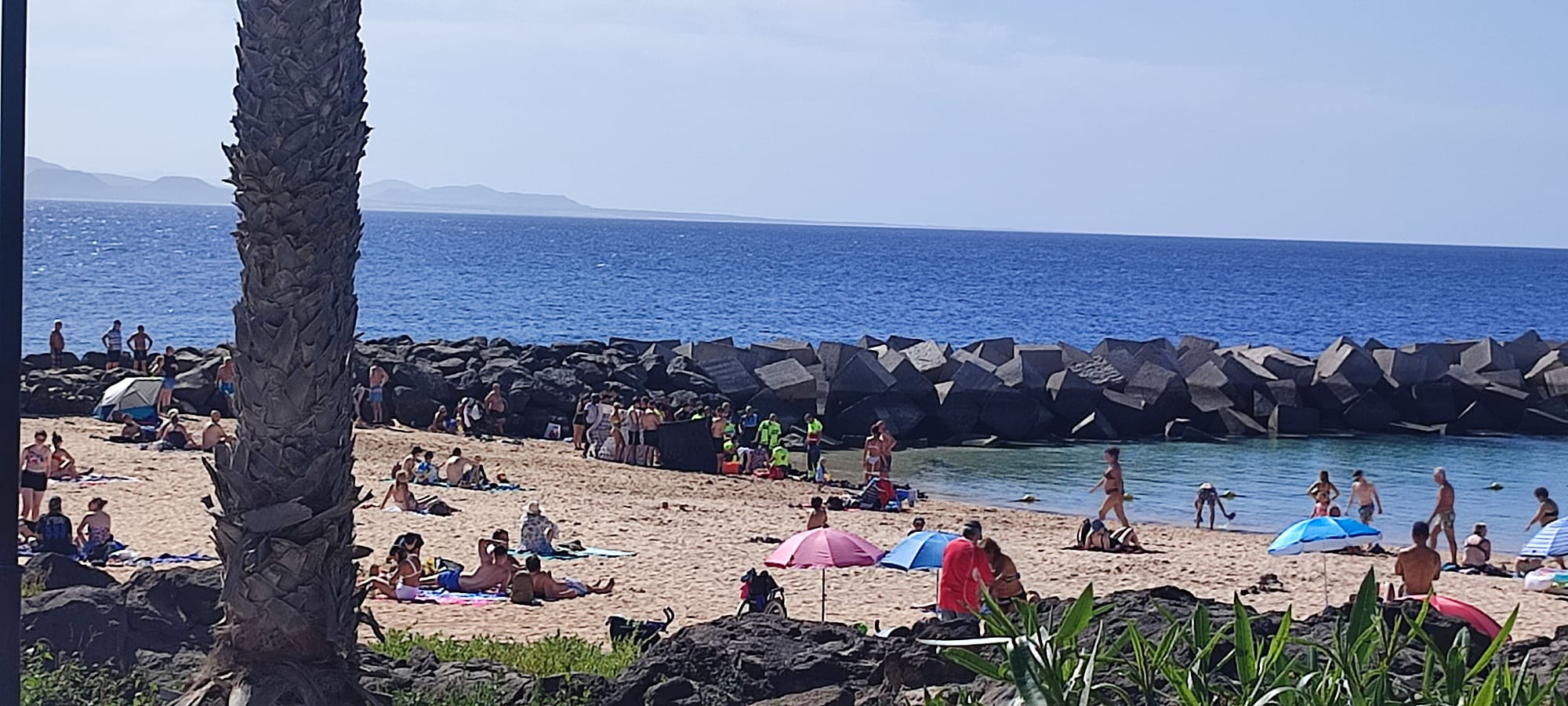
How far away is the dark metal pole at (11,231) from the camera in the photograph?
17.5 ft

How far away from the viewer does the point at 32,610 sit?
8398 millimetres

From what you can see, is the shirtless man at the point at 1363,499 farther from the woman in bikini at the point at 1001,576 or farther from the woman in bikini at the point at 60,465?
the woman in bikini at the point at 60,465

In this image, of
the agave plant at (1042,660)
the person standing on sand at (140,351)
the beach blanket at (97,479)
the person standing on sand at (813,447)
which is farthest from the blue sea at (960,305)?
the agave plant at (1042,660)

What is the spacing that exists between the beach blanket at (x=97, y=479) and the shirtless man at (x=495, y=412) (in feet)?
31.0

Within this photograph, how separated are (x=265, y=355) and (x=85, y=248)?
120 m

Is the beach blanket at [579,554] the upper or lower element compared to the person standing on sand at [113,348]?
lower

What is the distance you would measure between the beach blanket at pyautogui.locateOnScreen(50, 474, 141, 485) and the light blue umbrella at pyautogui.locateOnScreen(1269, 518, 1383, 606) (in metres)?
13.8

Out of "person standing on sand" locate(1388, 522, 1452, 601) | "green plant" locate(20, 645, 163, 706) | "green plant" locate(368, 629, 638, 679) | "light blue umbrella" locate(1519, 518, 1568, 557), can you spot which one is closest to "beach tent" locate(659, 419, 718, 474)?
"light blue umbrella" locate(1519, 518, 1568, 557)

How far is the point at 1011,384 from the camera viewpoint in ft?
114

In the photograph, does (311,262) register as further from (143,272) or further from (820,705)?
(143,272)

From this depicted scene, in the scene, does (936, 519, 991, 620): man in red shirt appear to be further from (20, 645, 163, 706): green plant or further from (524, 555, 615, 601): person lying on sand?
(20, 645, 163, 706): green plant

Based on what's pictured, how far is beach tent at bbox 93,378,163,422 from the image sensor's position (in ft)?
80.4

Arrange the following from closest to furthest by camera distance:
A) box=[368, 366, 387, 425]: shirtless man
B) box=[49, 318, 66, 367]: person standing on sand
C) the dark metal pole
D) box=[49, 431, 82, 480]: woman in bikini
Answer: the dark metal pole < box=[49, 431, 82, 480]: woman in bikini < box=[368, 366, 387, 425]: shirtless man < box=[49, 318, 66, 367]: person standing on sand

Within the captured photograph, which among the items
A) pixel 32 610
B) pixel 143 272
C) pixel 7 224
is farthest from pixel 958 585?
pixel 143 272
